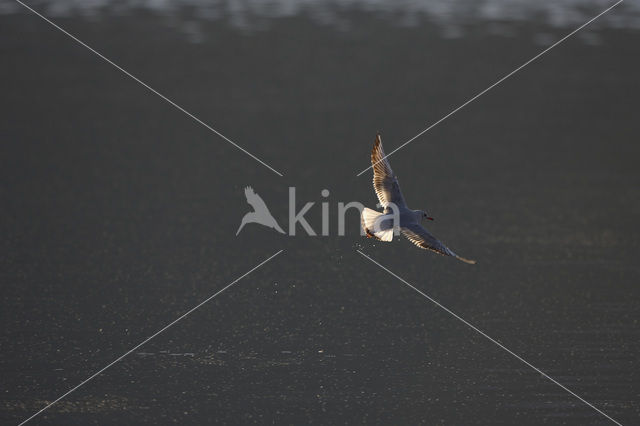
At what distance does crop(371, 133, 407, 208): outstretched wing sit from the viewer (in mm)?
8250

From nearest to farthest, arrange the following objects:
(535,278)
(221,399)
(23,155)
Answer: (221,399), (535,278), (23,155)

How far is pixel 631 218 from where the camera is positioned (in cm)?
1041

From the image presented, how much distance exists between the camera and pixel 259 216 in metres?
10.3

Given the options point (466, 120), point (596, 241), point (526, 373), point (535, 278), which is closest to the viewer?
point (526, 373)

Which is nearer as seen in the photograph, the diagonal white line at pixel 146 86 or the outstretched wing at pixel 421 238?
the outstretched wing at pixel 421 238

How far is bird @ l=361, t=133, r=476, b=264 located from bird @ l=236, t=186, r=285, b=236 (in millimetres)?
1808

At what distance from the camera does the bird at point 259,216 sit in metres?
10.1

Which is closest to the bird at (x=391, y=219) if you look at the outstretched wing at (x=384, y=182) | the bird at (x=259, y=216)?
the outstretched wing at (x=384, y=182)

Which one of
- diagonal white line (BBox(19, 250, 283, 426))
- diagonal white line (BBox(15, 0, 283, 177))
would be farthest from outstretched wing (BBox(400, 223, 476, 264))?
diagonal white line (BBox(15, 0, 283, 177))

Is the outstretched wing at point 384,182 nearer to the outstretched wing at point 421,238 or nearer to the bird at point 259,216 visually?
the outstretched wing at point 421,238

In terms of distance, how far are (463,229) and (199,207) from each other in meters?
2.40

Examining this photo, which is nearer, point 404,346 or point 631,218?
point 404,346

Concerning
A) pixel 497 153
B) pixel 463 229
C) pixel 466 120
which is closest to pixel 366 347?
pixel 463 229

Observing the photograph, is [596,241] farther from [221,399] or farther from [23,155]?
[23,155]
